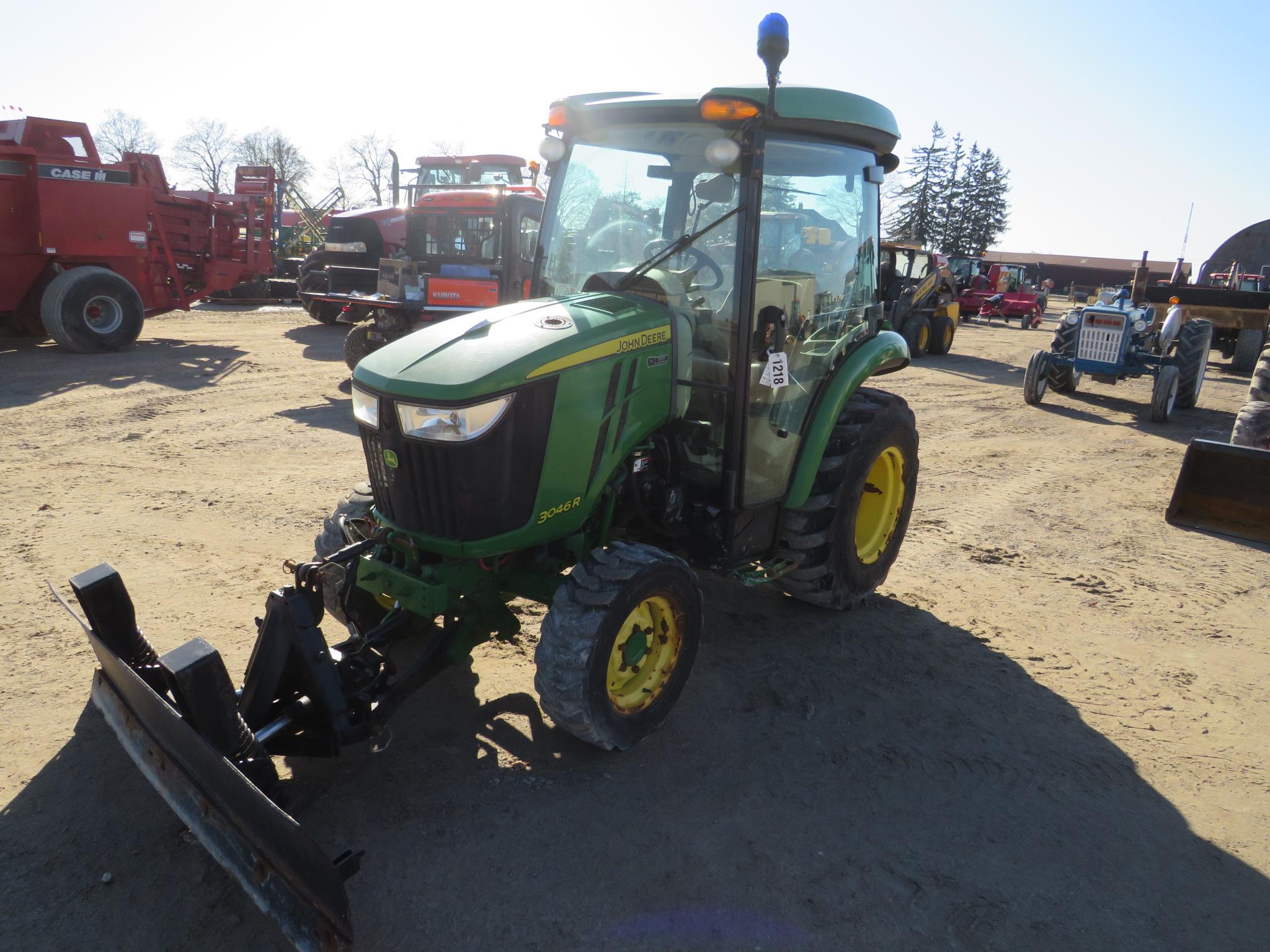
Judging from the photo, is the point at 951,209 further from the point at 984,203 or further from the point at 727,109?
the point at 727,109

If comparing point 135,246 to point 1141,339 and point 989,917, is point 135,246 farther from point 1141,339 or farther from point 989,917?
point 1141,339

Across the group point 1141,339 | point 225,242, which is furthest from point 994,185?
point 225,242

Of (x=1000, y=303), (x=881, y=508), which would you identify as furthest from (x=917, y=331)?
(x=881, y=508)

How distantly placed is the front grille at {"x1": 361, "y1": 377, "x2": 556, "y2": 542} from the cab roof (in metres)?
1.30

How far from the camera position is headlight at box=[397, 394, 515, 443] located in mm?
2764

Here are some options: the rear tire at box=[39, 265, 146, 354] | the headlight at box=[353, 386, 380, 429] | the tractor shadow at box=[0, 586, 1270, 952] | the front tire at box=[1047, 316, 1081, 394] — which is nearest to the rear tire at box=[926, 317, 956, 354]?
the front tire at box=[1047, 316, 1081, 394]

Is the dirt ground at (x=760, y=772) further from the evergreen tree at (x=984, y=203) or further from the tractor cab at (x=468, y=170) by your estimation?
the evergreen tree at (x=984, y=203)

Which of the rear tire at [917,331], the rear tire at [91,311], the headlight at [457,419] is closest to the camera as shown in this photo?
the headlight at [457,419]

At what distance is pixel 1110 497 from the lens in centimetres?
696

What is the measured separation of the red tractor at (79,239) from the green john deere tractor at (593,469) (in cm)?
941

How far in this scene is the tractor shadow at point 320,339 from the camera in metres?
12.2

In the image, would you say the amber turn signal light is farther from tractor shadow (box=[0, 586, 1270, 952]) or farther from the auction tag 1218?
tractor shadow (box=[0, 586, 1270, 952])

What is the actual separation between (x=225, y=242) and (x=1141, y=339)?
13635mm

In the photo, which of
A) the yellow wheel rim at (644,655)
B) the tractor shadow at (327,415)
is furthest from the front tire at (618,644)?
the tractor shadow at (327,415)
